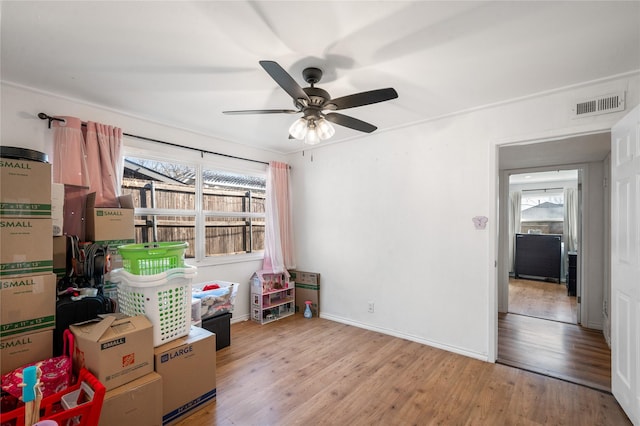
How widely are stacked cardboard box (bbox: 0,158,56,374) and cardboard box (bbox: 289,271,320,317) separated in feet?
9.25

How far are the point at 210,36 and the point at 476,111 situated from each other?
8.09ft

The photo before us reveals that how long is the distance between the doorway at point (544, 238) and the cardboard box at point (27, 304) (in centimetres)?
577

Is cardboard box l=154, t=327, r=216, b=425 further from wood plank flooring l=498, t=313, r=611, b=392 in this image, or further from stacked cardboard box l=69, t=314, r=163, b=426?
wood plank flooring l=498, t=313, r=611, b=392

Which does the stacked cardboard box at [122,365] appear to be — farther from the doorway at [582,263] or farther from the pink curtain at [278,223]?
the doorway at [582,263]

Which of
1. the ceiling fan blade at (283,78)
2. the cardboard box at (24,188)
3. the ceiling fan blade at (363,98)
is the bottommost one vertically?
the cardboard box at (24,188)

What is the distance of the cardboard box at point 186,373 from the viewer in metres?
1.93

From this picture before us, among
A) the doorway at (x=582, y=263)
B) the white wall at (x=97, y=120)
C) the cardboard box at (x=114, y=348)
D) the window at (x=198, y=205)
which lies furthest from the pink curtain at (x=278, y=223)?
the doorway at (x=582, y=263)

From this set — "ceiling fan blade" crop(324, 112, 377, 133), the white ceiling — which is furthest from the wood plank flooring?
"ceiling fan blade" crop(324, 112, 377, 133)

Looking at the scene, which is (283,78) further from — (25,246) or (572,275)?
(572,275)

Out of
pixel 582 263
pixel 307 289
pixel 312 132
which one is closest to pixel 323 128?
pixel 312 132

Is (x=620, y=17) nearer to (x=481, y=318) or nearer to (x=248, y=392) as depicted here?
(x=481, y=318)

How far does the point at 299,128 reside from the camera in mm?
2189

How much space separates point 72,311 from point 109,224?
0.75 metres

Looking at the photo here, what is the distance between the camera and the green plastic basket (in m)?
1.99
